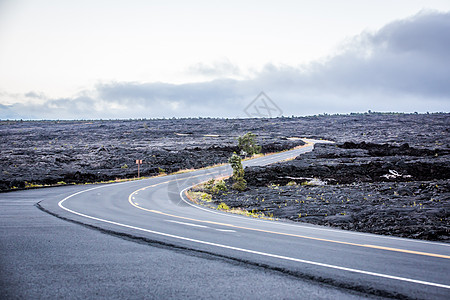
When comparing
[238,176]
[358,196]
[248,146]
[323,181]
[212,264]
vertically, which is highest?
[248,146]

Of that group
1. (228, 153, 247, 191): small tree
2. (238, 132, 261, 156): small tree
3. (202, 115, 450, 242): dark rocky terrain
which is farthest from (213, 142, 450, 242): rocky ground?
(238, 132, 261, 156): small tree

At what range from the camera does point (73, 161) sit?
137 feet

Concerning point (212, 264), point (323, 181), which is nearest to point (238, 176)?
point (323, 181)

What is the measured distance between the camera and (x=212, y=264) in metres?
6.32

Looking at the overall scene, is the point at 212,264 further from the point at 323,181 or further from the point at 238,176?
the point at 323,181

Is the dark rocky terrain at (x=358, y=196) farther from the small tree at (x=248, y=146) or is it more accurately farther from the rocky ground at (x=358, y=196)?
the small tree at (x=248, y=146)

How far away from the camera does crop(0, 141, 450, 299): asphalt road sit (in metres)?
4.96

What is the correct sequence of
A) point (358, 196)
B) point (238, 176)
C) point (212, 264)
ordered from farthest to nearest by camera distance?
point (238, 176) → point (358, 196) → point (212, 264)

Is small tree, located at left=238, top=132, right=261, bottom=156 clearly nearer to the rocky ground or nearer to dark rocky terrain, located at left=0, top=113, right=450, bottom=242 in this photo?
dark rocky terrain, located at left=0, top=113, right=450, bottom=242

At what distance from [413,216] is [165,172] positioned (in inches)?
1215

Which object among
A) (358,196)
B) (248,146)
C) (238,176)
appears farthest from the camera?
(248,146)

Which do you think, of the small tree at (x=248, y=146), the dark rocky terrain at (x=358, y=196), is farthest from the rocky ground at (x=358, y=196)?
the small tree at (x=248, y=146)

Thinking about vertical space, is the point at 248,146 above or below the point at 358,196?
above

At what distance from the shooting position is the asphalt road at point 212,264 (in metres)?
4.96
